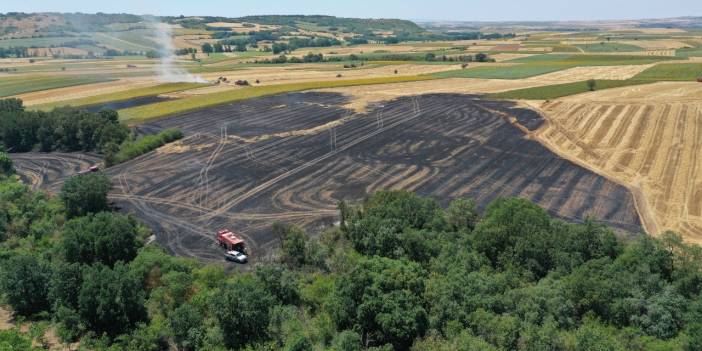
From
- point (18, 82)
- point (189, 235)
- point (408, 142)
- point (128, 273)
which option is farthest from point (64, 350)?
point (18, 82)

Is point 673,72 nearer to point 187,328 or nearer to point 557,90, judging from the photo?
point 557,90

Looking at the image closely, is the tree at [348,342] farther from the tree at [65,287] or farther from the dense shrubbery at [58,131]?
the dense shrubbery at [58,131]

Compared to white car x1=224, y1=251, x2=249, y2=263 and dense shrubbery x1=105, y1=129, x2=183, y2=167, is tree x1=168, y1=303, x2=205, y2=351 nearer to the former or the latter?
white car x1=224, y1=251, x2=249, y2=263

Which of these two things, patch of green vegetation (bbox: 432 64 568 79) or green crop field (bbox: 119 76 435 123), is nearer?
green crop field (bbox: 119 76 435 123)

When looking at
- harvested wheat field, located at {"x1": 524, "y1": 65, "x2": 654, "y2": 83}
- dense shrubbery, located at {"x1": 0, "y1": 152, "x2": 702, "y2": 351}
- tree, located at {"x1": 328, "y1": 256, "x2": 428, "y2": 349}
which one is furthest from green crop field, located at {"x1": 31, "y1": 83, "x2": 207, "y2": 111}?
tree, located at {"x1": 328, "y1": 256, "x2": 428, "y2": 349}

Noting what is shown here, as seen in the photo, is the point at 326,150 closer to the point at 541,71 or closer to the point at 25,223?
the point at 25,223

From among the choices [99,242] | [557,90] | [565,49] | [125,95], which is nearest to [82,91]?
[125,95]

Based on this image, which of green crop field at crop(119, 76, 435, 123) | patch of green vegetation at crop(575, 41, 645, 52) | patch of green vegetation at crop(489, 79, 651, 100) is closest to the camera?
green crop field at crop(119, 76, 435, 123)

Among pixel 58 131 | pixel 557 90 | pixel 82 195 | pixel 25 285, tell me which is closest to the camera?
pixel 25 285
